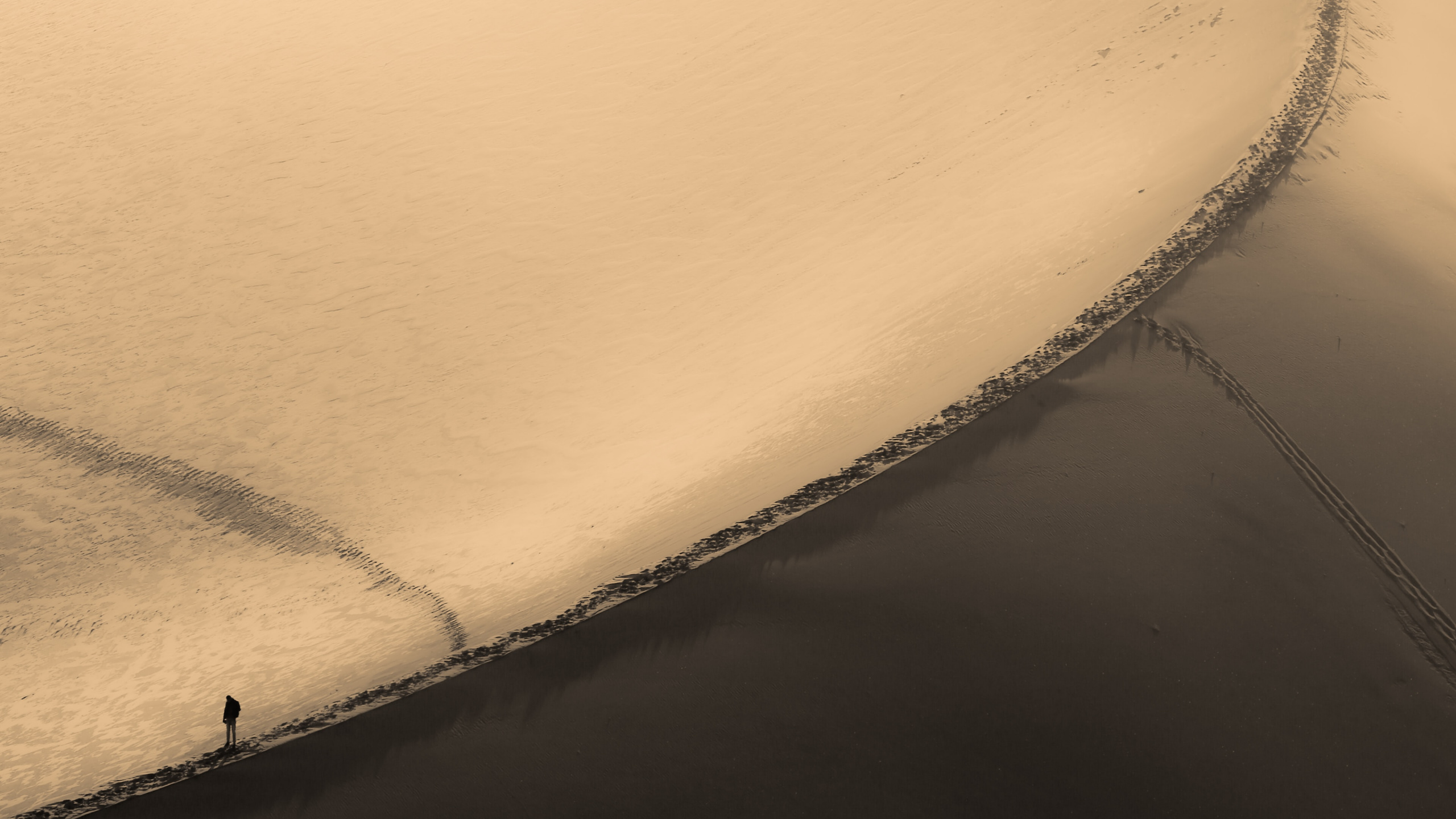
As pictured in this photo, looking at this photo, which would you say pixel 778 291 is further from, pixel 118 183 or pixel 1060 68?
pixel 118 183

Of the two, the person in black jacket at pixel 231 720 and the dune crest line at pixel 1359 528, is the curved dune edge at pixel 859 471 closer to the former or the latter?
the person in black jacket at pixel 231 720

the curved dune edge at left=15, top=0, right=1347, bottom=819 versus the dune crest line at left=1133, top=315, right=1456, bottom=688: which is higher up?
the curved dune edge at left=15, top=0, right=1347, bottom=819

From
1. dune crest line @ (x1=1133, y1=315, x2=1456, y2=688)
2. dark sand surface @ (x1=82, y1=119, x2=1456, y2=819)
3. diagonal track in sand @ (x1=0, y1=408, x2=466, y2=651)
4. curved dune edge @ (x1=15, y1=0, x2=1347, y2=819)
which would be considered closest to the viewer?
dark sand surface @ (x1=82, y1=119, x2=1456, y2=819)

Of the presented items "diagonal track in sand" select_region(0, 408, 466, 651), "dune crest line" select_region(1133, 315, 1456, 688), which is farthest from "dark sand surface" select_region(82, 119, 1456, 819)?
"diagonal track in sand" select_region(0, 408, 466, 651)

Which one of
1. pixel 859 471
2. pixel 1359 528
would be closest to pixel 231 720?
pixel 859 471

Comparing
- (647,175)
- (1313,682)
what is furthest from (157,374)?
(1313,682)

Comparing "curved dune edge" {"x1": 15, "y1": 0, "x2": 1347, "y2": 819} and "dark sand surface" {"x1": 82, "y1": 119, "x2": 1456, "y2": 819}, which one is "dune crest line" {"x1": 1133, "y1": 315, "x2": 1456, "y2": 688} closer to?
"dark sand surface" {"x1": 82, "y1": 119, "x2": 1456, "y2": 819}

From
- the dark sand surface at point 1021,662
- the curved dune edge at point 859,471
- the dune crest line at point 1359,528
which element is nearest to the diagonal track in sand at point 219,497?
the curved dune edge at point 859,471
